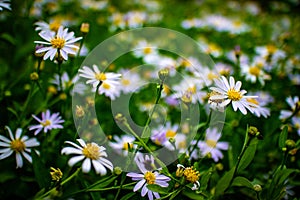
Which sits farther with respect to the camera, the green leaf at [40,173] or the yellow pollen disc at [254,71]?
the yellow pollen disc at [254,71]

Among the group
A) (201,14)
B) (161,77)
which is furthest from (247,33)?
(161,77)

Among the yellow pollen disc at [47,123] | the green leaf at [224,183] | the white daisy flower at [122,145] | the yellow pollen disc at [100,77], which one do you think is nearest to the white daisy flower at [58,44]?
the yellow pollen disc at [100,77]

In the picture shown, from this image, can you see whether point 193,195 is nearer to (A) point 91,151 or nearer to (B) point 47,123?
(A) point 91,151

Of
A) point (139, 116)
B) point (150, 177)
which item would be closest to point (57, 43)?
point (150, 177)

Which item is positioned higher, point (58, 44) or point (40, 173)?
point (58, 44)

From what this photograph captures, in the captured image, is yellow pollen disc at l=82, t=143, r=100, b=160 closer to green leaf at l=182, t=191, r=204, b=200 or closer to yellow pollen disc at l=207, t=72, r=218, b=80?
green leaf at l=182, t=191, r=204, b=200

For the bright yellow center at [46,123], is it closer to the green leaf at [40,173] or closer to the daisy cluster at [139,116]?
the daisy cluster at [139,116]

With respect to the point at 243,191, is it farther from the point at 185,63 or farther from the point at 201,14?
the point at 201,14

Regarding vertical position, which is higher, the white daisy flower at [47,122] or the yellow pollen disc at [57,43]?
the yellow pollen disc at [57,43]
